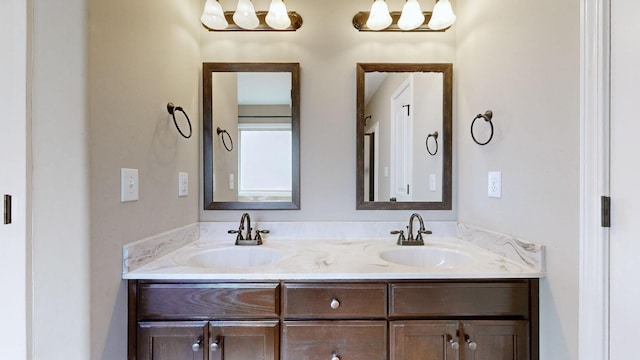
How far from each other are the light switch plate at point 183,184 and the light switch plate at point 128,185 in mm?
355

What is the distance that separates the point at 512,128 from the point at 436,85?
608 mm

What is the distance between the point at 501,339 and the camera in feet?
3.76

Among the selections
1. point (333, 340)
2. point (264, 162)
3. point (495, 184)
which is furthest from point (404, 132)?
point (333, 340)

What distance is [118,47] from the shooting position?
3.51 ft

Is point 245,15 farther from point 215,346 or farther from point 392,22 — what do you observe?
point 215,346

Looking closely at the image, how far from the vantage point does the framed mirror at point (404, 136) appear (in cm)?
173

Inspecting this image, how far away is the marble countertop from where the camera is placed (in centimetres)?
114

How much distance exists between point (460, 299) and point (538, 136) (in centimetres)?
70

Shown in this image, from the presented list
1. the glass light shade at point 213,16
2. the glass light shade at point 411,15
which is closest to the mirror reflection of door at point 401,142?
the glass light shade at point 411,15

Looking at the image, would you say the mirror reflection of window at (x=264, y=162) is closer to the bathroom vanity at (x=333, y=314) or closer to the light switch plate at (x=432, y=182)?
the bathroom vanity at (x=333, y=314)

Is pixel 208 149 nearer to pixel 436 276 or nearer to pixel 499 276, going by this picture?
pixel 436 276
